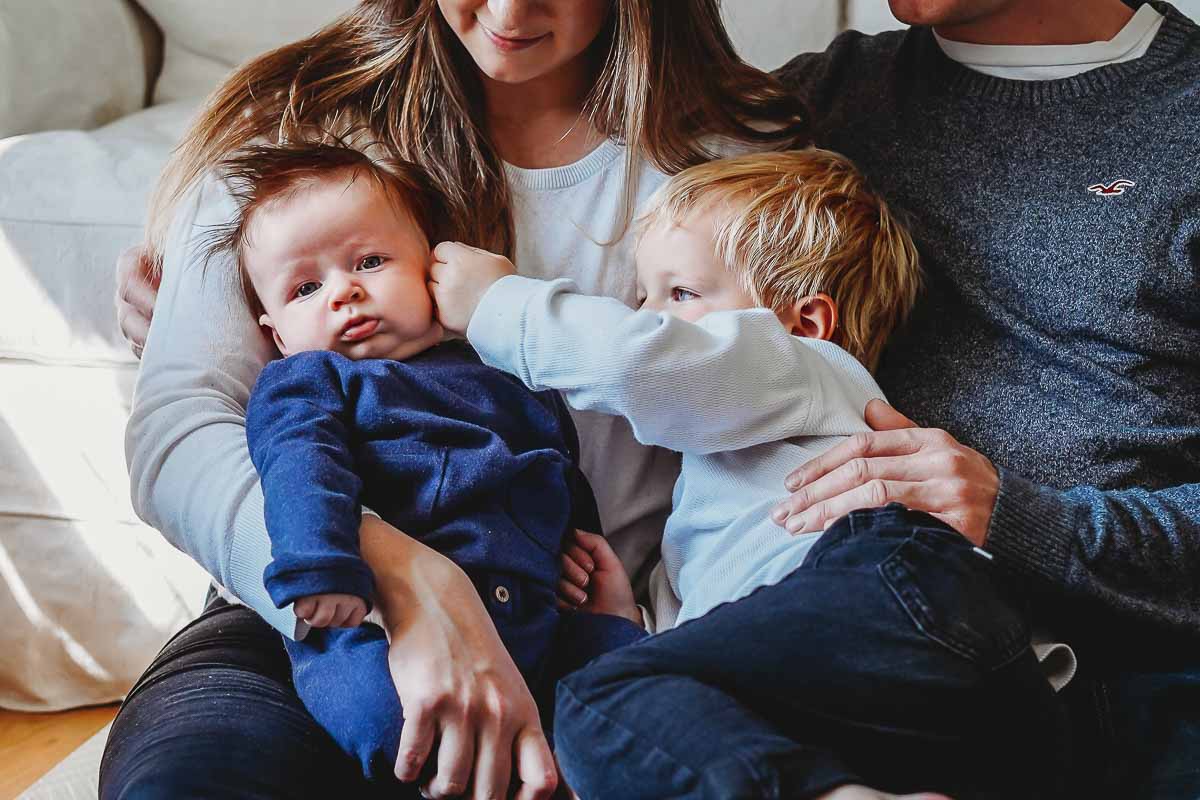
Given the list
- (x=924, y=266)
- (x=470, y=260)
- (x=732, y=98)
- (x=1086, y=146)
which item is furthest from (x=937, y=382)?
(x=470, y=260)

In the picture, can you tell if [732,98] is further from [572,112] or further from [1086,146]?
[1086,146]

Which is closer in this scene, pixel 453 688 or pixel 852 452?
pixel 453 688

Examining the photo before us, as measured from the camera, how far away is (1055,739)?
0.92 meters

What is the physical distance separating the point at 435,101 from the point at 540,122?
0.12 metres

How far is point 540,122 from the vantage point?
1.35 metres

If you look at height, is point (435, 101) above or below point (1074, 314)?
above

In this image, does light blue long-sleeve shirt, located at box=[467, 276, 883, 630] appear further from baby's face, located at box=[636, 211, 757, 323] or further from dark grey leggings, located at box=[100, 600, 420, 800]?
dark grey leggings, located at box=[100, 600, 420, 800]

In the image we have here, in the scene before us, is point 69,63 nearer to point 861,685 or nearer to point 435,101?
point 435,101

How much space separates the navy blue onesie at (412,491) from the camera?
3.09ft

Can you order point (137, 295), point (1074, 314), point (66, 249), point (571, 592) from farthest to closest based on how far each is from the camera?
1. point (66, 249)
2. point (137, 295)
3. point (1074, 314)
4. point (571, 592)

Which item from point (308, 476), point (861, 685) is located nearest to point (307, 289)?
point (308, 476)

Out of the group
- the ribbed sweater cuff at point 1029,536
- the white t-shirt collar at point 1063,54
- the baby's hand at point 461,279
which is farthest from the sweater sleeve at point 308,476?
the white t-shirt collar at point 1063,54

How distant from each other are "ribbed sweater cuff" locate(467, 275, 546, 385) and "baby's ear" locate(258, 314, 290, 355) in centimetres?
19

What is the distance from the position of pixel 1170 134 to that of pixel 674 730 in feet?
2.70
